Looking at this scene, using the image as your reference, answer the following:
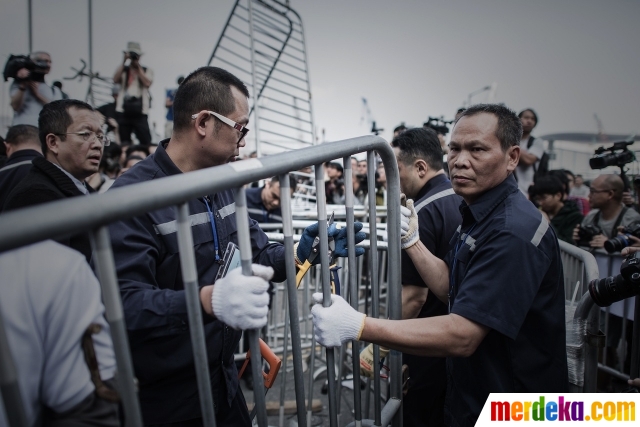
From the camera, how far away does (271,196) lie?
5.00m

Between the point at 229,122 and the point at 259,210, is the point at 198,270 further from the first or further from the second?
the point at 259,210

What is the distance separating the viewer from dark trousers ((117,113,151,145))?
6902mm

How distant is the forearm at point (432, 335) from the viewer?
1.50 metres

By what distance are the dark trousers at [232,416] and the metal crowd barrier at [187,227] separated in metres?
0.60

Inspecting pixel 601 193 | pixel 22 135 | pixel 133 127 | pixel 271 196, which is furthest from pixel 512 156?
pixel 133 127

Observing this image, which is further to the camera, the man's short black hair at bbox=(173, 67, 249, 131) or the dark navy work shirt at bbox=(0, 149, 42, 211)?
the dark navy work shirt at bbox=(0, 149, 42, 211)

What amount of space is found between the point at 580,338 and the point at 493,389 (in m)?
0.77

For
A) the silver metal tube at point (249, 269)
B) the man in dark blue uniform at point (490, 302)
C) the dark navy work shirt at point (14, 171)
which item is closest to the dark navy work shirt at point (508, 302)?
the man in dark blue uniform at point (490, 302)

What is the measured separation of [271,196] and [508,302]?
12.5ft

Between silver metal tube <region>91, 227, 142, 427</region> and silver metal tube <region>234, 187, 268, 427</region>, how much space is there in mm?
335

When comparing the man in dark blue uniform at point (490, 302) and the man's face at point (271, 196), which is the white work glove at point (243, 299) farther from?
the man's face at point (271, 196)

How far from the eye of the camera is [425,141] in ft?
9.75

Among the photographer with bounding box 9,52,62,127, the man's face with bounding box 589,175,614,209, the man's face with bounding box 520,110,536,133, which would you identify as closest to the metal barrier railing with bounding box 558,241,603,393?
the man's face with bounding box 589,175,614,209

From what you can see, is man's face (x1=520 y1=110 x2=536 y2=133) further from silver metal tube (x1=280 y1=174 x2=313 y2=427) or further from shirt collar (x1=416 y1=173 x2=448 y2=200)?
silver metal tube (x1=280 y1=174 x2=313 y2=427)
